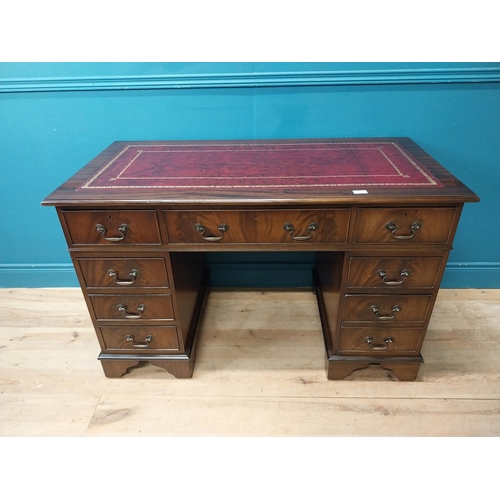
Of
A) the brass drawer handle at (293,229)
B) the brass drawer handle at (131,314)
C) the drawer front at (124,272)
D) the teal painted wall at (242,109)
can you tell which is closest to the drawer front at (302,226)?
the brass drawer handle at (293,229)

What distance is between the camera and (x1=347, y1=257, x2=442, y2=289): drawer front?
1.29 metres

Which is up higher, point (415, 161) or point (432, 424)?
point (415, 161)

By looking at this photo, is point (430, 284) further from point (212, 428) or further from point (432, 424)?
point (212, 428)

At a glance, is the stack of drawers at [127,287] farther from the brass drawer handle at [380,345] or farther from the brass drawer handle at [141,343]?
the brass drawer handle at [380,345]

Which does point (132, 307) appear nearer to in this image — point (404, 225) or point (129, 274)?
point (129, 274)

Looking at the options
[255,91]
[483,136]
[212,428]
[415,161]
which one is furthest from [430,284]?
[255,91]

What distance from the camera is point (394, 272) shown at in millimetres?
1320

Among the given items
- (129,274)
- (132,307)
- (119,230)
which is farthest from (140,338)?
(119,230)

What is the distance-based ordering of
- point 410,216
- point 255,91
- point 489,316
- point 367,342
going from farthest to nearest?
point 489,316 < point 255,91 < point 367,342 < point 410,216

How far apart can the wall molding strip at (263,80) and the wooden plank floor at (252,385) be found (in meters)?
1.10

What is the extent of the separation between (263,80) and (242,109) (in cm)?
15

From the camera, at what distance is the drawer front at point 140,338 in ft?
4.89

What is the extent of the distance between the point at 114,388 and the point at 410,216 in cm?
135

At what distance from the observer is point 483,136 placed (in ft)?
5.59
